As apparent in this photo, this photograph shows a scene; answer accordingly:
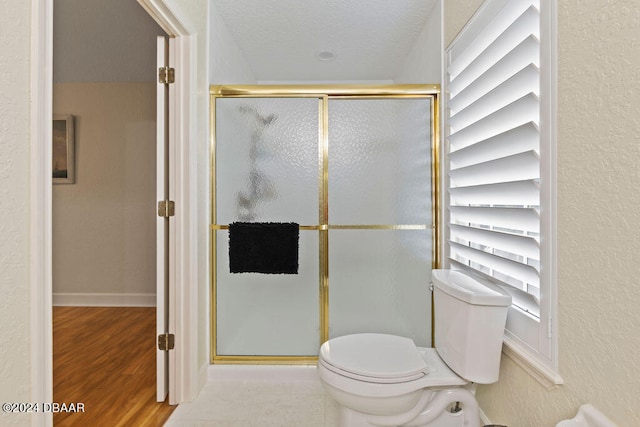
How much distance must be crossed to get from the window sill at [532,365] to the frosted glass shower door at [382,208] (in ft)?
2.75

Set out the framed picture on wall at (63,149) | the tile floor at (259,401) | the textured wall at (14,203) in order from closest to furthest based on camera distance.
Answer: the textured wall at (14,203)
the tile floor at (259,401)
the framed picture on wall at (63,149)

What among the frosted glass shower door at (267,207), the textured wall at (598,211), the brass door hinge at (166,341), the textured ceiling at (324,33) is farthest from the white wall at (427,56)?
the brass door hinge at (166,341)

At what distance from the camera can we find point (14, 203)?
0.87 meters

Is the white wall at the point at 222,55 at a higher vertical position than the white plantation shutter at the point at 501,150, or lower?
higher

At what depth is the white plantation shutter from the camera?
128 cm

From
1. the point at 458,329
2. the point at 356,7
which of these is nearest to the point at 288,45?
the point at 356,7

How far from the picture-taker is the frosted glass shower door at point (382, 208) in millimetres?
2266

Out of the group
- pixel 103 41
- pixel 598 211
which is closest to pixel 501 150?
pixel 598 211

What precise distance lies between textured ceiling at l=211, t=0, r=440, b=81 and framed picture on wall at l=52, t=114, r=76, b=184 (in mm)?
1992

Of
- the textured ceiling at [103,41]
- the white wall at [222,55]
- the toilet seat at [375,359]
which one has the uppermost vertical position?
the textured ceiling at [103,41]

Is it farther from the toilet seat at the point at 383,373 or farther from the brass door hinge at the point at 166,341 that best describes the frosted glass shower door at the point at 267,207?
the toilet seat at the point at 383,373

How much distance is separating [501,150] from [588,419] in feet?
3.15

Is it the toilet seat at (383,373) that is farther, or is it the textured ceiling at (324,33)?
the textured ceiling at (324,33)

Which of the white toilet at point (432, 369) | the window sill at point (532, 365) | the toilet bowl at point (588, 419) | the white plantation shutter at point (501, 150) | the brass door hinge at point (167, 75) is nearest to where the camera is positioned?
the toilet bowl at point (588, 419)
